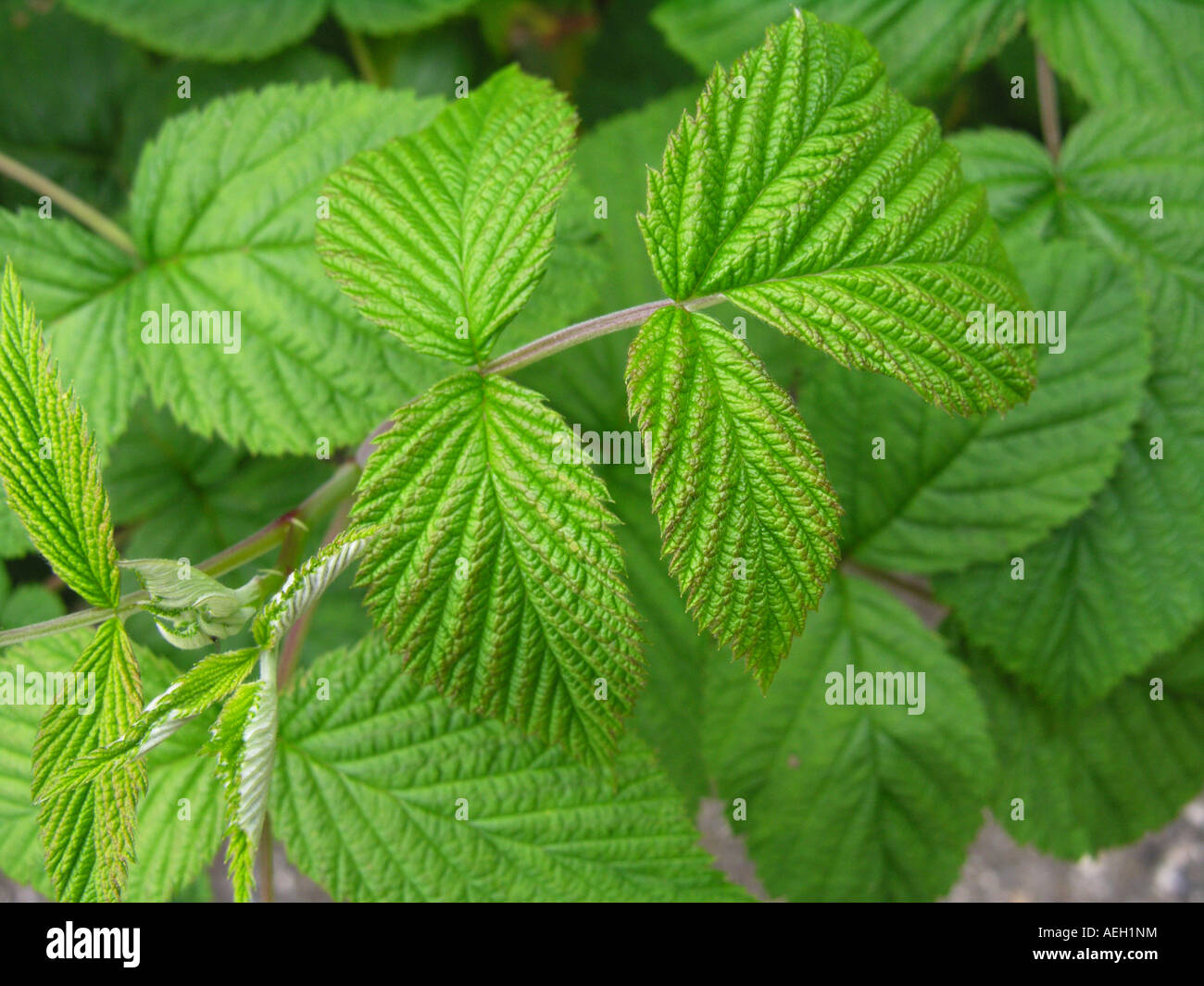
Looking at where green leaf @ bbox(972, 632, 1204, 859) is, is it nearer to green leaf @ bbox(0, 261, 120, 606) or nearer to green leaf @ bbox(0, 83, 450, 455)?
green leaf @ bbox(0, 83, 450, 455)

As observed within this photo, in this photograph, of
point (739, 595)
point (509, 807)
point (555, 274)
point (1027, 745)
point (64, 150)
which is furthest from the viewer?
point (64, 150)

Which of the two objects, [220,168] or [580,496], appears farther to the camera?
[220,168]

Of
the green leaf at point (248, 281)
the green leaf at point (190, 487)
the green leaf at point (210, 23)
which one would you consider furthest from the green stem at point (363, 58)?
the green leaf at point (190, 487)

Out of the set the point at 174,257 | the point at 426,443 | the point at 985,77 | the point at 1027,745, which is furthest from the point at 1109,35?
the point at 174,257

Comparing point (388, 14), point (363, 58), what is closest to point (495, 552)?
point (388, 14)

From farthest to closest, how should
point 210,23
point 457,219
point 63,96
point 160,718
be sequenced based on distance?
point 63,96, point 210,23, point 457,219, point 160,718

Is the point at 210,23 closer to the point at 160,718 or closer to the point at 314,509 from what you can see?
the point at 314,509

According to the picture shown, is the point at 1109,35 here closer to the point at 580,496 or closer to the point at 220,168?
the point at 580,496

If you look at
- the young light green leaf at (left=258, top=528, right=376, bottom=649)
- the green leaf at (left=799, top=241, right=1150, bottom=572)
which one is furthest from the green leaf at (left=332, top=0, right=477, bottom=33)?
the young light green leaf at (left=258, top=528, right=376, bottom=649)
